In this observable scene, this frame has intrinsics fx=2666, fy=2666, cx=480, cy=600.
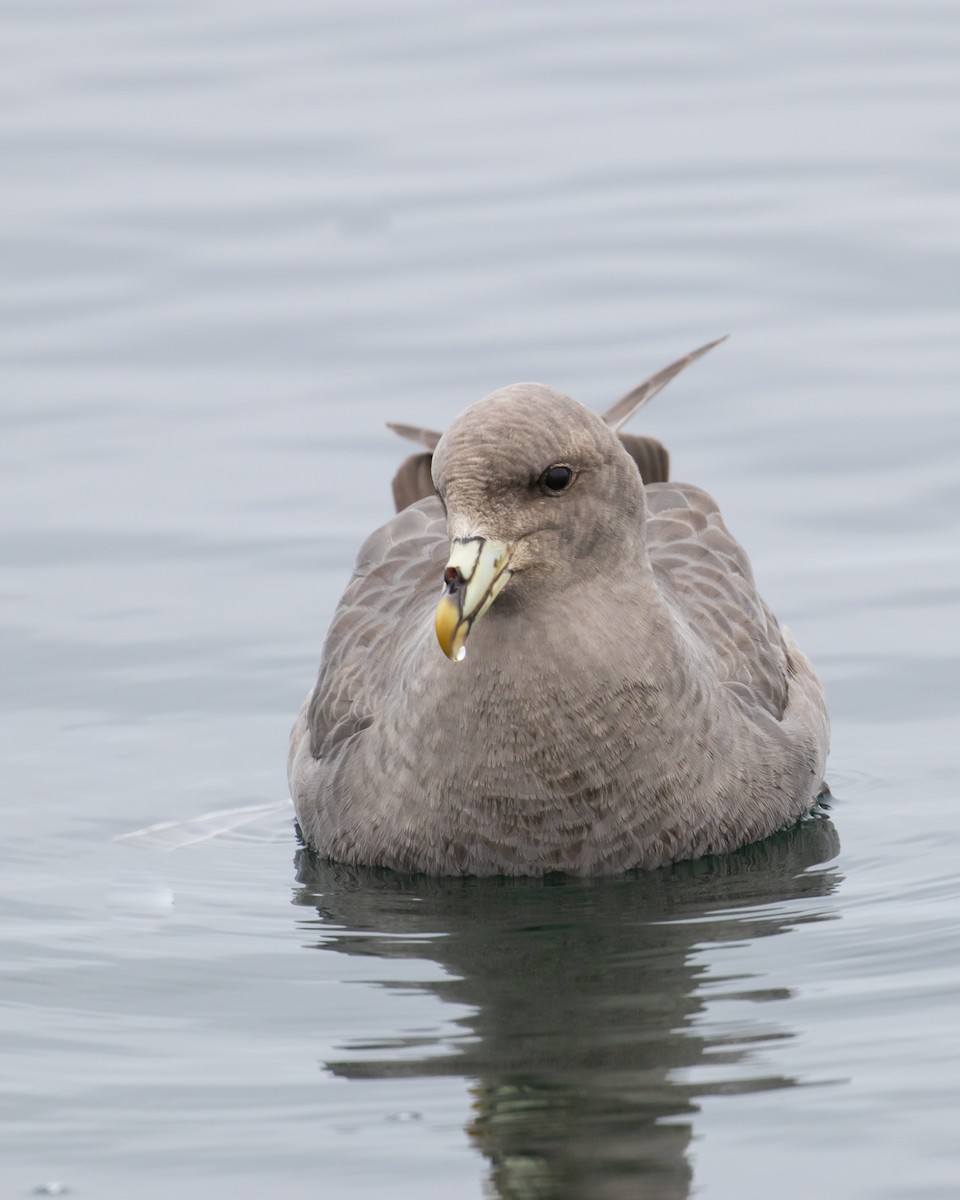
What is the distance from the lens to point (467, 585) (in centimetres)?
739

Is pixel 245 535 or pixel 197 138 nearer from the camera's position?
pixel 245 535

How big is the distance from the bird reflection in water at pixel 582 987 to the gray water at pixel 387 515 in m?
0.02

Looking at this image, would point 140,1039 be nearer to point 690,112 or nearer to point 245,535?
point 245,535

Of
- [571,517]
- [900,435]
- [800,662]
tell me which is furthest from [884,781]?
[900,435]

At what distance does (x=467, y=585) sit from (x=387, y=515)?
4.22 metres

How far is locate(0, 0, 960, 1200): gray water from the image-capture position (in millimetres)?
6590

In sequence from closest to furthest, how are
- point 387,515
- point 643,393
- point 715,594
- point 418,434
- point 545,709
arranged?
point 545,709 < point 715,594 < point 643,393 < point 418,434 < point 387,515

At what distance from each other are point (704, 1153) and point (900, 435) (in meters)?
6.17

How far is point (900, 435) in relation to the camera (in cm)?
1187

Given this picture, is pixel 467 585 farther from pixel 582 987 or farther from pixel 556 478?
pixel 582 987

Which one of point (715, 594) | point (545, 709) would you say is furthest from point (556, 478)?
point (715, 594)

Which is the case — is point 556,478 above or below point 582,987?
above

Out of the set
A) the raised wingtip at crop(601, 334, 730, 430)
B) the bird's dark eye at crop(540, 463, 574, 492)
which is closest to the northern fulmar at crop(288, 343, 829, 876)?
the bird's dark eye at crop(540, 463, 574, 492)

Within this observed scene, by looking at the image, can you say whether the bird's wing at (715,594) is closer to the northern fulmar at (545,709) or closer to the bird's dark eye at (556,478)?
the northern fulmar at (545,709)
